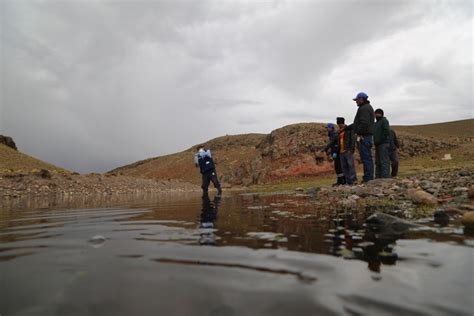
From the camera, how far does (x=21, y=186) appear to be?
19.7 meters

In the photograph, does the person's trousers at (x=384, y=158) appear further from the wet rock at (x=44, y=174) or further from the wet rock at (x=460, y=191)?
the wet rock at (x=44, y=174)

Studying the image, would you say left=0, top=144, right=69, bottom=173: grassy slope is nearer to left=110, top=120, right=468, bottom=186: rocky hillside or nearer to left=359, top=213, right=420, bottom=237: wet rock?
left=110, top=120, right=468, bottom=186: rocky hillside

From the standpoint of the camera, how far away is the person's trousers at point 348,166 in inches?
432

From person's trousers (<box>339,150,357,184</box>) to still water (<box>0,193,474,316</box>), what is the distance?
25.0ft

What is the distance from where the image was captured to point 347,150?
36.6 feet

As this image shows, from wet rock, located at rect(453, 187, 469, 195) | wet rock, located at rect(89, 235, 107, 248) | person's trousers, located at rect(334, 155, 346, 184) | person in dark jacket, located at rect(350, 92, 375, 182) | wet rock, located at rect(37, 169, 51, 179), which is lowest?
A: wet rock, located at rect(89, 235, 107, 248)

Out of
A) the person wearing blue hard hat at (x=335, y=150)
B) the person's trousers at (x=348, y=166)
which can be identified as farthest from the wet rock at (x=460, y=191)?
the person wearing blue hard hat at (x=335, y=150)

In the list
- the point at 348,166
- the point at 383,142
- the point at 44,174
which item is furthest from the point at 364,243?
the point at 44,174

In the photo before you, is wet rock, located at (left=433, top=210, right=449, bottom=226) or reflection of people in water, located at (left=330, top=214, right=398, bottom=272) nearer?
reflection of people in water, located at (left=330, top=214, right=398, bottom=272)

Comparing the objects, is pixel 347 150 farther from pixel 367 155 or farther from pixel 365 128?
pixel 365 128

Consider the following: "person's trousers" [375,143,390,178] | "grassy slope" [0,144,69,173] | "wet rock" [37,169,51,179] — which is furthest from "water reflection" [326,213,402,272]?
"grassy slope" [0,144,69,173]

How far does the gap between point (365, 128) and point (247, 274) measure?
30.3ft

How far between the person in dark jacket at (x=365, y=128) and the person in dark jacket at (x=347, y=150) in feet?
1.45

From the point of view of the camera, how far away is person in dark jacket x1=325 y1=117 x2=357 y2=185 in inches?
433
